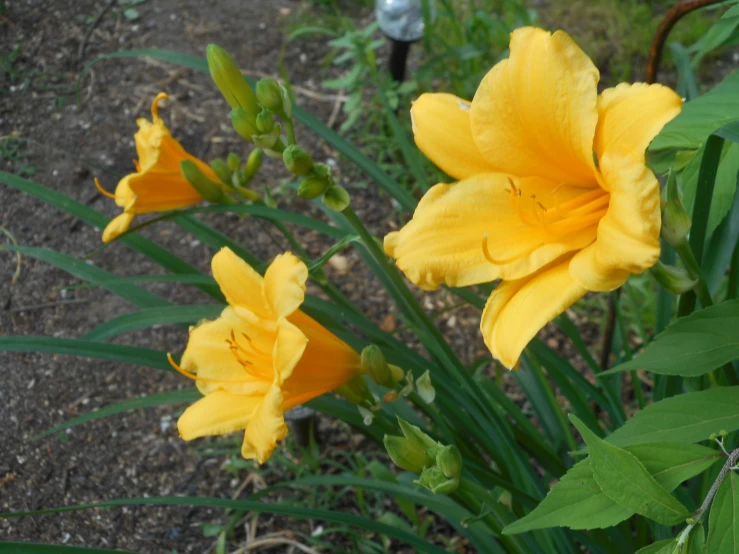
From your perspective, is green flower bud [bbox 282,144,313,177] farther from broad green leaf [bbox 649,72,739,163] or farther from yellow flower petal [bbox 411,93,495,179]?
broad green leaf [bbox 649,72,739,163]

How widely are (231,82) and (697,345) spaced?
0.68m

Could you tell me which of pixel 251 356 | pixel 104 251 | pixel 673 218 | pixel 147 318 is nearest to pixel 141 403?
pixel 147 318

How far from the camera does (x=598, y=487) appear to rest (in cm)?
77

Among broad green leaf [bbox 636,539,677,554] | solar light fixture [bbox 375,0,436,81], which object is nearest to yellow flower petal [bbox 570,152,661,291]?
broad green leaf [bbox 636,539,677,554]

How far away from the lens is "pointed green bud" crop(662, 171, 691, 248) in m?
0.82

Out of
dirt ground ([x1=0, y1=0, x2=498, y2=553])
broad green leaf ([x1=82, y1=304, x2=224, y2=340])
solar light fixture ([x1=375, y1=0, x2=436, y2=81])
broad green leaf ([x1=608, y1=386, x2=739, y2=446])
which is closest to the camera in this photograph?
broad green leaf ([x1=608, y1=386, x2=739, y2=446])

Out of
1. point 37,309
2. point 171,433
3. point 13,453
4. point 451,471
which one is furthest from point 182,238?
point 451,471

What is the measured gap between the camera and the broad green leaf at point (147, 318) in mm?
1132

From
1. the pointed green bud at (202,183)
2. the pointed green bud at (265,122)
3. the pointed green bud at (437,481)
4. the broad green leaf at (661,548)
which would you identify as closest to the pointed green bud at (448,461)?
the pointed green bud at (437,481)

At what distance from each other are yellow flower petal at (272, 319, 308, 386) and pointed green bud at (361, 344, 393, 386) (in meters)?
0.14

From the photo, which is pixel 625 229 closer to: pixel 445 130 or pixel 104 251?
pixel 445 130

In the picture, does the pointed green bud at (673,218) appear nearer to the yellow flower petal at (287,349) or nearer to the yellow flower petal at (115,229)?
the yellow flower petal at (287,349)

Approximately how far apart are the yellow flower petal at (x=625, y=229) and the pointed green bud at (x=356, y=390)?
1.24 ft

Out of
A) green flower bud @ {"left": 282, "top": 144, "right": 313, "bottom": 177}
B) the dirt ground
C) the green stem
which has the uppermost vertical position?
the green stem
